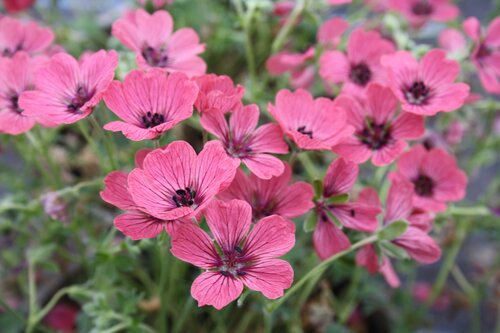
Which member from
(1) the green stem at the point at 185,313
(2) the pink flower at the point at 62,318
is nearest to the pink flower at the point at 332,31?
(1) the green stem at the point at 185,313

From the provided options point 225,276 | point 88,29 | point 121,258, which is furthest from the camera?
point 88,29

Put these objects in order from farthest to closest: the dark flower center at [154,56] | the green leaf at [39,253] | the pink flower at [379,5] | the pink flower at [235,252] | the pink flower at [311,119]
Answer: the pink flower at [379,5], the green leaf at [39,253], the dark flower center at [154,56], the pink flower at [311,119], the pink flower at [235,252]

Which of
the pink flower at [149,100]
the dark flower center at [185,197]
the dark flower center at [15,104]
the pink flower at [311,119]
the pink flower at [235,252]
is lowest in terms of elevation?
the pink flower at [235,252]

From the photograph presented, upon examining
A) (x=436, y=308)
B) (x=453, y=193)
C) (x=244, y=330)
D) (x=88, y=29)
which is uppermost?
(x=453, y=193)

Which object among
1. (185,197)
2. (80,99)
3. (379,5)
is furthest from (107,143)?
(379,5)

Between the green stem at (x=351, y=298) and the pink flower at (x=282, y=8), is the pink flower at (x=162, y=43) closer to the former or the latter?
the pink flower at (x=282, y=8)

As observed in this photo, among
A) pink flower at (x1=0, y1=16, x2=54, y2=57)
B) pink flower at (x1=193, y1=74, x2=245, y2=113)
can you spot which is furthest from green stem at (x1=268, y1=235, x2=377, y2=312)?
pink flower at (x1=0, y1=16, x2=54, y2=57)

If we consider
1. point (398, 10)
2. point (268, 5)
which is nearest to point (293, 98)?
point (268, 5)

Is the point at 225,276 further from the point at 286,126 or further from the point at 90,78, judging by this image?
the point at 90,78
